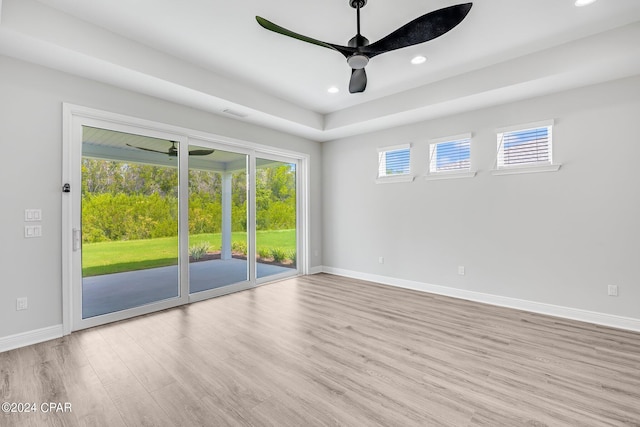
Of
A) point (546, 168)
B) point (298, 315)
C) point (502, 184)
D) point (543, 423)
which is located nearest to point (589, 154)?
point (546, 168)

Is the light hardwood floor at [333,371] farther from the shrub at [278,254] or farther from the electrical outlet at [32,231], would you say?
the shrub at [278,254]

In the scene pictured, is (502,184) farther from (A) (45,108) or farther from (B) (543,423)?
(A) (45,108)

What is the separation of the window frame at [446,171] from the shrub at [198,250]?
3.56 meters

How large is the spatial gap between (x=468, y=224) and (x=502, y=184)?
703mm

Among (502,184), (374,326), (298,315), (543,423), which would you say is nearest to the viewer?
(543,423)

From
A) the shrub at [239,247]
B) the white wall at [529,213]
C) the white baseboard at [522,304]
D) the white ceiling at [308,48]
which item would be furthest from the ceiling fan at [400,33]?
the white baseboard at [522,304]

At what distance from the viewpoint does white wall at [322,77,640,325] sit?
3322 mm

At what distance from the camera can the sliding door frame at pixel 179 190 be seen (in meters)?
3.13

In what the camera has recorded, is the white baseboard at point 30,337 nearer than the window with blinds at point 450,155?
Yes

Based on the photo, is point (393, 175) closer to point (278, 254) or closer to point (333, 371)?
point (278, 254)

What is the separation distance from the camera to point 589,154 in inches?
138

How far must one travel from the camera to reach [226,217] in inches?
Answer: 184

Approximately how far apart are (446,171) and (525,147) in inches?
40.3

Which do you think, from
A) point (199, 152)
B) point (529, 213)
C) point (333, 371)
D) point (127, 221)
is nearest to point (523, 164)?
point (529, 213)
